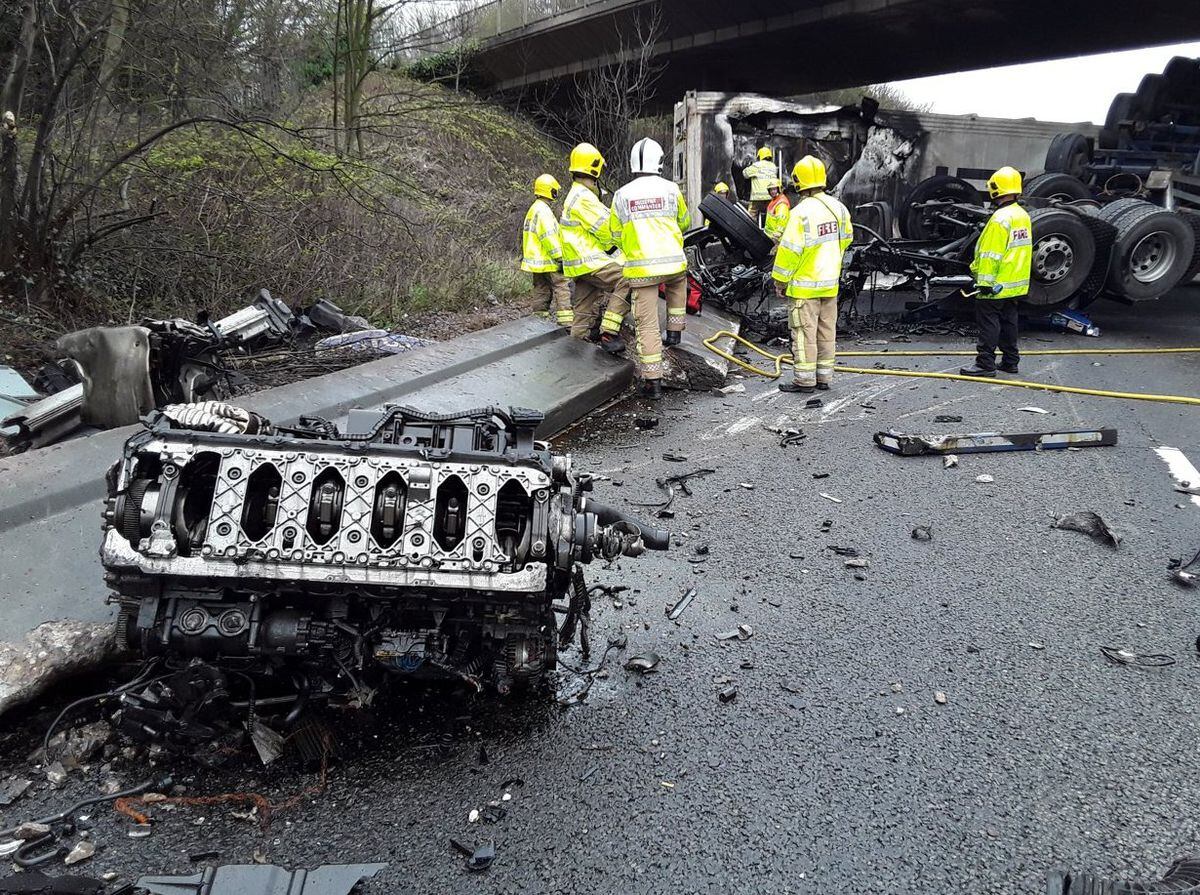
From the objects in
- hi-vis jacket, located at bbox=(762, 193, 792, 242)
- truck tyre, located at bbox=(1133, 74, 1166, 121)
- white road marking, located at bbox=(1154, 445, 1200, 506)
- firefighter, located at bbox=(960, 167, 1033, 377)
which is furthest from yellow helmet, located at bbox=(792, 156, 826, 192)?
truck tyre, located at bbox=(1133, 74, 1166, 121)

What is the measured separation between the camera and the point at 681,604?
11.1ft

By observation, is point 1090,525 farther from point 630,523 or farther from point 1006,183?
point 1006,183

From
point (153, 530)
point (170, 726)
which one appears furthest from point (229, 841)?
point (153, 530)

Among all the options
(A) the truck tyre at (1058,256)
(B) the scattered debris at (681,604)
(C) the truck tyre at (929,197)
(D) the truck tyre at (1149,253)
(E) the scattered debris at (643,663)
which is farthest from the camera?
(C) the truck tyre at (929,197)

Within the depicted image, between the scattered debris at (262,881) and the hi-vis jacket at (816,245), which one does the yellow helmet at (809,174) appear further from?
the scattered debris at (262,881)

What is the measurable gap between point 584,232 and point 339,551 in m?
5.62

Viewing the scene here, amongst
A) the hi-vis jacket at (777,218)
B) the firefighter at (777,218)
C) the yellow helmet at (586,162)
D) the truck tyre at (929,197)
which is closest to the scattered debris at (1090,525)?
the yellow helmet at (586,162)

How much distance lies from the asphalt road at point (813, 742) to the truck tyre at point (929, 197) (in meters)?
7.81

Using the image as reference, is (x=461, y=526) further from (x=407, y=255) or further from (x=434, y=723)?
(x=407, y=255)

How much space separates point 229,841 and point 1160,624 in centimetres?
336

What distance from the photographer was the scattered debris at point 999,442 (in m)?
5.29

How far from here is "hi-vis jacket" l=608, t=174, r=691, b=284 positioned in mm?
6785

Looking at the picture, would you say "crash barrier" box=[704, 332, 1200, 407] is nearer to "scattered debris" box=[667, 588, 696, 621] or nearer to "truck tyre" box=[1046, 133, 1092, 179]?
"truck tyre" box=[1046, 133, 1092, 179]

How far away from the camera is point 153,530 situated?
85.7 inches
